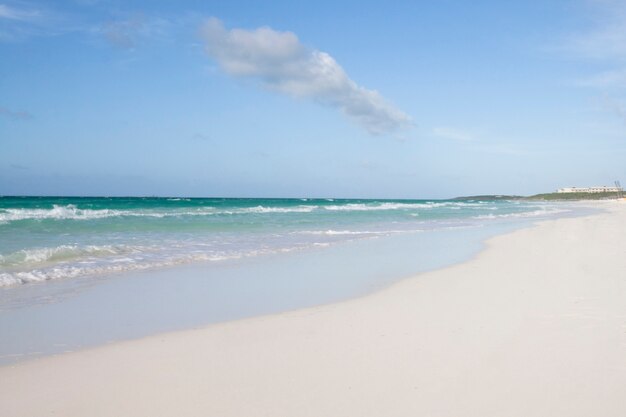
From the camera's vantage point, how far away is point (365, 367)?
3723mm

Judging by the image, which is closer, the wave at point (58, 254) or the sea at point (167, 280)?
the sea at point (167, 280)

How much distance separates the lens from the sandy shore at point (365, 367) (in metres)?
3.09

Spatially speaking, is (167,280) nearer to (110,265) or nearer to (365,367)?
(110,265)

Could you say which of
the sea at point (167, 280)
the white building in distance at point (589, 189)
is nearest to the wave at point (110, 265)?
the sea at point (167, 280)

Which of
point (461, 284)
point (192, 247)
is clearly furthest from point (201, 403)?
point (192, 247)

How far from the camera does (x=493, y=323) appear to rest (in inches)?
195

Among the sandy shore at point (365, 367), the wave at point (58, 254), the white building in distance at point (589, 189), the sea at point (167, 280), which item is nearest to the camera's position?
the sandy shore at point (365, 367)

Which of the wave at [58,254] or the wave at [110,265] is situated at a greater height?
the wave at [58,254]

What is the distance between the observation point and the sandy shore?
122 inches

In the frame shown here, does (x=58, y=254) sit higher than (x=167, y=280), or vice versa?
(x=58, y=254)

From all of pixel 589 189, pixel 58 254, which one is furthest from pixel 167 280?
pixel 589 189

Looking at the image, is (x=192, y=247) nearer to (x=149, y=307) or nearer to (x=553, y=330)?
(x=149, y=307)

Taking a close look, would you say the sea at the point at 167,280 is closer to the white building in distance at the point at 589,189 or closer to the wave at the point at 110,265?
the wave at the point at 110,265

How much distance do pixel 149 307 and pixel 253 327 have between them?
178cm
